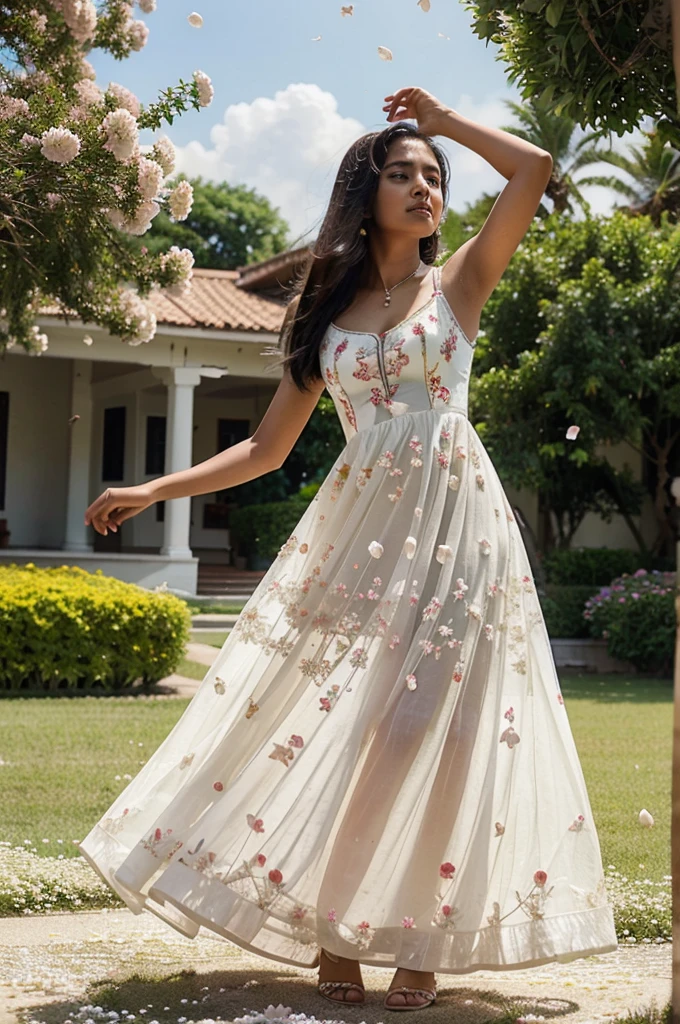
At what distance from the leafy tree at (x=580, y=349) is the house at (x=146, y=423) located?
1338 mm

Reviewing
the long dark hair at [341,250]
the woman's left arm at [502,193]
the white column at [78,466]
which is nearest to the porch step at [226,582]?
the white column at [78,466]

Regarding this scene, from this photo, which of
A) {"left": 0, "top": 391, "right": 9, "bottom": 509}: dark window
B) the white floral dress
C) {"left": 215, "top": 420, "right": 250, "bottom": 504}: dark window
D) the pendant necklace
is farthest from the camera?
{"left": 215, "top": 420, "right": 250, "bottom": 504}: dark window

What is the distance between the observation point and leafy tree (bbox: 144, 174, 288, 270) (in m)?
41.1

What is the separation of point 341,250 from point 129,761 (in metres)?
4.61

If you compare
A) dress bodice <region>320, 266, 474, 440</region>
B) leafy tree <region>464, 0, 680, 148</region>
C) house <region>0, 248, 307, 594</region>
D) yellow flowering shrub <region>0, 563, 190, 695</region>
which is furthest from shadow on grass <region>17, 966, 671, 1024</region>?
house <region>0, 248, 307, 594</region>

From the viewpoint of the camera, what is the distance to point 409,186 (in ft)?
10.4

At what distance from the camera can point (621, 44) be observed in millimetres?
2873

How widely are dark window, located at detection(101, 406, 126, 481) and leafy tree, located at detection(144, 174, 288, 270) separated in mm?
18209

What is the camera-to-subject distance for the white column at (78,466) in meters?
19.4

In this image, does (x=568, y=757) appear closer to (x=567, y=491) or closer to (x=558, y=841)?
(x=558, y=841)

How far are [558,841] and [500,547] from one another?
71cm

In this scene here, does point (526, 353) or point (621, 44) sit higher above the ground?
point (526, 353)

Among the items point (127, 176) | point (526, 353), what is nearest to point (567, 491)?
point (526, 353)

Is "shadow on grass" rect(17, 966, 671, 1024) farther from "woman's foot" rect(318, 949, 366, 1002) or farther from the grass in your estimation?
the grass
